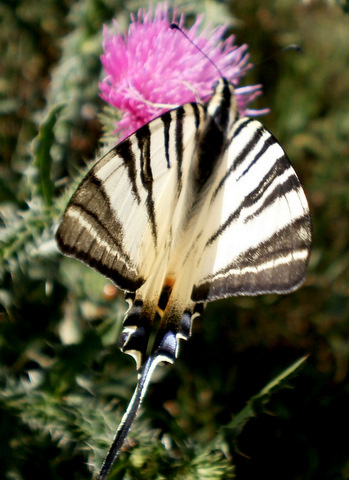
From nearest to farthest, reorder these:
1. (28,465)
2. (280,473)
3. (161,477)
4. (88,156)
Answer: (161,477)
(28,465)
(280,473)
(88,156)

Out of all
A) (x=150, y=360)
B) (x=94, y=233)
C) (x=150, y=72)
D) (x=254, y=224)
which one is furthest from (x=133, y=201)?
(x=150, y=72)

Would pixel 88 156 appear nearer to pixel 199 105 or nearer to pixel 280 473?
pixel 199 105

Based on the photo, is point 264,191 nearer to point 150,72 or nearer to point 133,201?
point 133,201

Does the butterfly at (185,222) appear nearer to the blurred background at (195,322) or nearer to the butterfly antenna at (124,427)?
the butterfly antenna at (124,427)

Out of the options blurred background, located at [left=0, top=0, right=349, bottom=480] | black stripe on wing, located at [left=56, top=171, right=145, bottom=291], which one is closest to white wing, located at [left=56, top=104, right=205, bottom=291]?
black stripe on wing, located at [left=56, top=171, right=145, bottom=291]

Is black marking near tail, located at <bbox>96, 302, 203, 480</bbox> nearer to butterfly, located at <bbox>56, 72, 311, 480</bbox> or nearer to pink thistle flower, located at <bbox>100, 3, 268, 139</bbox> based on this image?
butterfly, located at <bbox>56, 72, 311, 480</bbox>

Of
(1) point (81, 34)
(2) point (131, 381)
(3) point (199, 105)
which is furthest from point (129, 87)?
(2) point (131, 381)

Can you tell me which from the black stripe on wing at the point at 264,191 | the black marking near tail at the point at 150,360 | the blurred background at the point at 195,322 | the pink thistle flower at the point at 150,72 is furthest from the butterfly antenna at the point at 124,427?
the pink thistle flower at the point at 150,72
